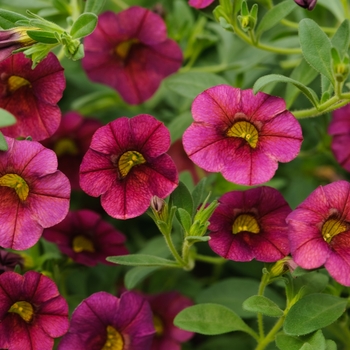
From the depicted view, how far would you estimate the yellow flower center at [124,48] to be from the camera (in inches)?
52.0

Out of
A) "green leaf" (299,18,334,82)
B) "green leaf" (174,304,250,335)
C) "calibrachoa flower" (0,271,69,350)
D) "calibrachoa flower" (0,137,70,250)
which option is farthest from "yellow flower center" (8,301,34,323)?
"green leaf" (299,18,334,82)

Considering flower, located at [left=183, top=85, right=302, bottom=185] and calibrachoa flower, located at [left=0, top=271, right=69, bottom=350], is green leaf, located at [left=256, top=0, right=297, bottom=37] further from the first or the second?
calibrachoa flower, located at [left=0, top=271, right=69, bottom=350]

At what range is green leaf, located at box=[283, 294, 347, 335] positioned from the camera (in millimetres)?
923

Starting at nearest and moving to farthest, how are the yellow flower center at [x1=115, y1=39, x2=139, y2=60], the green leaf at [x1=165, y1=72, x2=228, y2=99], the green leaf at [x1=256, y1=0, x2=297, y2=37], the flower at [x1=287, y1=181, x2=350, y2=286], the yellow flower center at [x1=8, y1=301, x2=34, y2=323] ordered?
the flower at [x1=287, y1=181, x2=350, y2=286] < the yellow flower center at [x1=8, y1=301, x2=34, y2=323] < the green leaf at [x1=256, y1=0, x2=297, y2=37] < the green leaf at [x1=165, y1=72, x2=228, y2=99] < the yellow flower center at [x1=115, y1=39, x2=139, y2=60]

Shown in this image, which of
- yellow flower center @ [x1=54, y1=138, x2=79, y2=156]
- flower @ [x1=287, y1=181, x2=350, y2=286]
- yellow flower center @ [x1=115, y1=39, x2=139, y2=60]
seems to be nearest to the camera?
flower @ [x1=287, y1=181, x2=350, y2=286]

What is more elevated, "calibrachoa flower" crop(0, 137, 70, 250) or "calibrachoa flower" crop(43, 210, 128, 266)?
"calibrachoa flower" crop(0, 137, 70, 250)

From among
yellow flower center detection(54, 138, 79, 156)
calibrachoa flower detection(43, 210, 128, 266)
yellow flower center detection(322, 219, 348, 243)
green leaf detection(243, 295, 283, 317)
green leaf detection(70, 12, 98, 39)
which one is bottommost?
yellow flower center detection(54, 138, 79, 156)

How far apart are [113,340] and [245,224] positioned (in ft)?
0.95

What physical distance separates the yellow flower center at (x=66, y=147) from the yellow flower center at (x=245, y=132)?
0.54 metres

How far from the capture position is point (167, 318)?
48.7 inches

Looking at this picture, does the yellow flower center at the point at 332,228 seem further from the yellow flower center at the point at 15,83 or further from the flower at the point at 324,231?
the yellow flower center at the point at 15,83

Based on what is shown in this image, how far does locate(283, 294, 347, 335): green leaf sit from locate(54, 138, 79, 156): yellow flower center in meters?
0.67

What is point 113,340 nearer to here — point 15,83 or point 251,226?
point 251,226

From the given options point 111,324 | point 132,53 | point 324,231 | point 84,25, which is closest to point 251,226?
point 324,231
